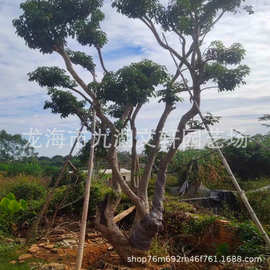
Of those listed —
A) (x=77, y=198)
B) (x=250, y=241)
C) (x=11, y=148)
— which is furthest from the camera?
(x=11, y=148)

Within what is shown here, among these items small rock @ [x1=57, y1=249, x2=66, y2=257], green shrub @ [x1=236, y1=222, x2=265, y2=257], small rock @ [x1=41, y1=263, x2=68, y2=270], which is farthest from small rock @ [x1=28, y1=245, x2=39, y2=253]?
green shrub @ [x1=236, y1=222, x2=265, y2=257]

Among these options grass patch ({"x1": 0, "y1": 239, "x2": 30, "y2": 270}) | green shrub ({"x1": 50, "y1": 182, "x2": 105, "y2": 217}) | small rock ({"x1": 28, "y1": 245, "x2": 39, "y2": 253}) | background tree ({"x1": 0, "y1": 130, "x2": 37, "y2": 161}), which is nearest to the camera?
grass patch ({"x1": 0, "y1": 239, "x2": 30, "y2": 270})

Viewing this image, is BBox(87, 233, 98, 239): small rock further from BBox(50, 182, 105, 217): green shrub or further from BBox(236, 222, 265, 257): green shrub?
BBox(236, 222, 265, 257): green shrub

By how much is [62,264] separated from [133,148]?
5.48 ft

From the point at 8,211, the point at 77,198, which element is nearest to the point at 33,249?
the point at 8,211

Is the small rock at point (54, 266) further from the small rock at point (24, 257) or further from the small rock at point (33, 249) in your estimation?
the small rock at point (33, 249)

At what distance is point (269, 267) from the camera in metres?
2.49

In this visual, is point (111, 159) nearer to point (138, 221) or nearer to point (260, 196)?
point (138, 221)

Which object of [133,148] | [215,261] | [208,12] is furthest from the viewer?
[133,148]

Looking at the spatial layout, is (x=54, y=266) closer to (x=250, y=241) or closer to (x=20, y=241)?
(x=20, y=241)

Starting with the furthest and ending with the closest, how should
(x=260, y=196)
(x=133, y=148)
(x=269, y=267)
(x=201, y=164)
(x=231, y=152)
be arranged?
1. (x=231, y=152)
2. (x=201, y=164)
3. (x=260, y=196)
4. (x=133, y=148)
5. (x=269, y=267)

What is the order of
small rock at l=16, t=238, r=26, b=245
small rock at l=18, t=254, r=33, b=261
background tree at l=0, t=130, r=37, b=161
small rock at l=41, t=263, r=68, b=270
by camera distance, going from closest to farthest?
small rock at l=41, t=263, r=68, b=270 < small rock at l=18, t=254, r=33, b=261 < small rock at l=16, t=238, r=26, b=245 < background tree at l=0, t=130, r=37, b=161

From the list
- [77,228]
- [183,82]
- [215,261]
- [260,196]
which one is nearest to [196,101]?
[183,82]

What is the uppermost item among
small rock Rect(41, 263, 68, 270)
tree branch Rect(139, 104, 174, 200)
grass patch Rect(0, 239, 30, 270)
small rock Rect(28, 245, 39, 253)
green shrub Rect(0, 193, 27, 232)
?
tree branch Rect(139, 104, 174, 200)
